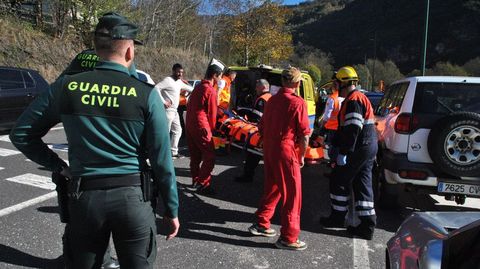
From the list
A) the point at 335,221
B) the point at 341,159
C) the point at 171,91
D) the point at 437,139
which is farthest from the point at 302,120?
the point at 171,91

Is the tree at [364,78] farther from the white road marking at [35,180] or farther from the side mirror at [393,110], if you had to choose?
the white road marking at [35,180]

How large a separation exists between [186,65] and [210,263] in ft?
95.8

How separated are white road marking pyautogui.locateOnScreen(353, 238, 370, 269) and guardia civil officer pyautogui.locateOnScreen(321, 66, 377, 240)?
0.50ft

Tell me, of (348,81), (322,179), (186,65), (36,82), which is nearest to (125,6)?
(186,65)

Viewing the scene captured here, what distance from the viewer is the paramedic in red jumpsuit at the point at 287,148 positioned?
14.7 ft

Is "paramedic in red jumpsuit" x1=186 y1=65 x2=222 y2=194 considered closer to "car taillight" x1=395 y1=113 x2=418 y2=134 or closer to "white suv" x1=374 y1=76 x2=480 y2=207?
"white suv" x1=374 y1=76 x2=480 y2=207

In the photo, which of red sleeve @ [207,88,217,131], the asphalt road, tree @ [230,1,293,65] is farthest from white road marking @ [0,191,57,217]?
tree @ [230,1,293,65]

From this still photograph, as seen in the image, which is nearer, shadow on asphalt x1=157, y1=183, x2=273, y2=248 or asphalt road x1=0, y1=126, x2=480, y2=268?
asphalt road x1=0, y1=126, x2=480, y2=268

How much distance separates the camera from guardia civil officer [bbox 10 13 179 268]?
2.13m

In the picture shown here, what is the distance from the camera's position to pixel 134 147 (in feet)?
7.29

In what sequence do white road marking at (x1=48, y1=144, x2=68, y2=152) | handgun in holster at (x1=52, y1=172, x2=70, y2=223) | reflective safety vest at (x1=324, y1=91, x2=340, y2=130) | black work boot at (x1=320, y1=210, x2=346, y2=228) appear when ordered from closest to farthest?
handgun in holster at (x1=52, y1=172, x2=70, y2=223)
black work boot at (x1=320, y1=210, x2=346, y2=228)
reflective safety vest at (x1=324, y1=91, x2=340, y2=130)
white road marking at (x1=48, y1=144, x2=68, y2=152)

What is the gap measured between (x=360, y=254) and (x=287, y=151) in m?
1.26

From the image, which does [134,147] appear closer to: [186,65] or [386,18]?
[186,65]

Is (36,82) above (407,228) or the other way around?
above
